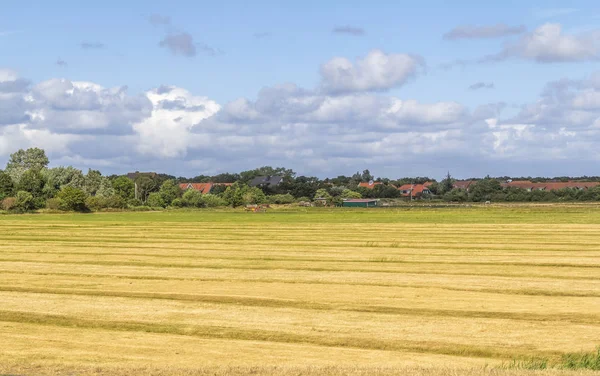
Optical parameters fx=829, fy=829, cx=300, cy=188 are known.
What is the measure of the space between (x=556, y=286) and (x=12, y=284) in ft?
55.1

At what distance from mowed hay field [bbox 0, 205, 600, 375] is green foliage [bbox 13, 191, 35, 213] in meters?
66.5

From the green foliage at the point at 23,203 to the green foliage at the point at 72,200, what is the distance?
4032 mm

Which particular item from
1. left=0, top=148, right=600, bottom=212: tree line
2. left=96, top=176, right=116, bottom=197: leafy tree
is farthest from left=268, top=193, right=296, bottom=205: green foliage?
left=96, top=176, right=116, bottom=197: leafy tree

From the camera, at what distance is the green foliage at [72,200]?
340ft

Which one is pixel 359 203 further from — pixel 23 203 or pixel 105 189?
pixel 23 203

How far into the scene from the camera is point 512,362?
14695 mm

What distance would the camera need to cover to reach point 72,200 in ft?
341

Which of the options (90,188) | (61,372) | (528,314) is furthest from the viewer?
(90,188)

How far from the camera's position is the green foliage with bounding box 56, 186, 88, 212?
10362 cm

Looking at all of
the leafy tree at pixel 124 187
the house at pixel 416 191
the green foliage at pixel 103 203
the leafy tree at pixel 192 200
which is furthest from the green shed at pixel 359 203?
the house at pixel 416 191

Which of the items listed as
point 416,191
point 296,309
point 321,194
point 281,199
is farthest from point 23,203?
point 416,191

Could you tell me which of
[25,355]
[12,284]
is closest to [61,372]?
[25,355]

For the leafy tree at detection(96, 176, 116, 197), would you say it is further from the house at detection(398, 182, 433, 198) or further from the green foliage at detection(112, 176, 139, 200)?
the house at detection(398, 182, 433, 198)

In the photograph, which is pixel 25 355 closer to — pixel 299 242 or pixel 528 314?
pixel 528 314
